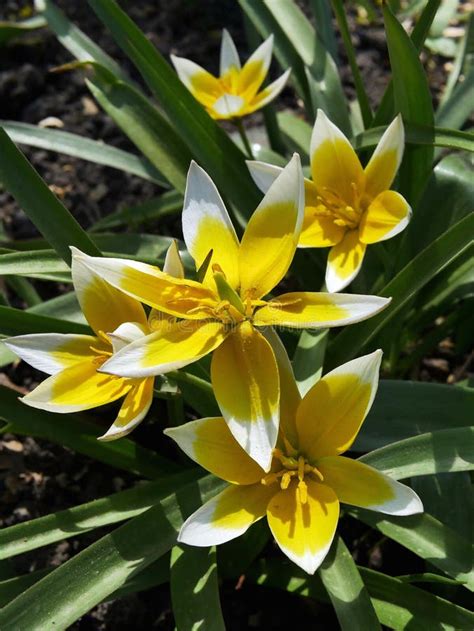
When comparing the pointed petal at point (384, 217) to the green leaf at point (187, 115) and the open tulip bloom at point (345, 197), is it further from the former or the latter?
the green leaf at point (187, 115)

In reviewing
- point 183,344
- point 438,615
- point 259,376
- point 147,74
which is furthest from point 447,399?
point 147,74

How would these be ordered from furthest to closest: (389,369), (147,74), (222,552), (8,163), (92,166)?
(92,166), (389,369), (147,74), (222,552), (8,163)

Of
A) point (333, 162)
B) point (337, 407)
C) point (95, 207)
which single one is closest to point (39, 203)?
point (333, 162)

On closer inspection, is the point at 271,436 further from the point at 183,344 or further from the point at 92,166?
the point at 92,166

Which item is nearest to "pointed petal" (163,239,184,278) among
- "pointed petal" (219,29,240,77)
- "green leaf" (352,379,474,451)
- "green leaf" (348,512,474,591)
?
"green leaf" (352,379,474,451)

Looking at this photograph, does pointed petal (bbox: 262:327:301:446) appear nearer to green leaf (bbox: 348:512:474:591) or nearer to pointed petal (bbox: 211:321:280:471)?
pointed petal (bbox: 211:321:280:471)
